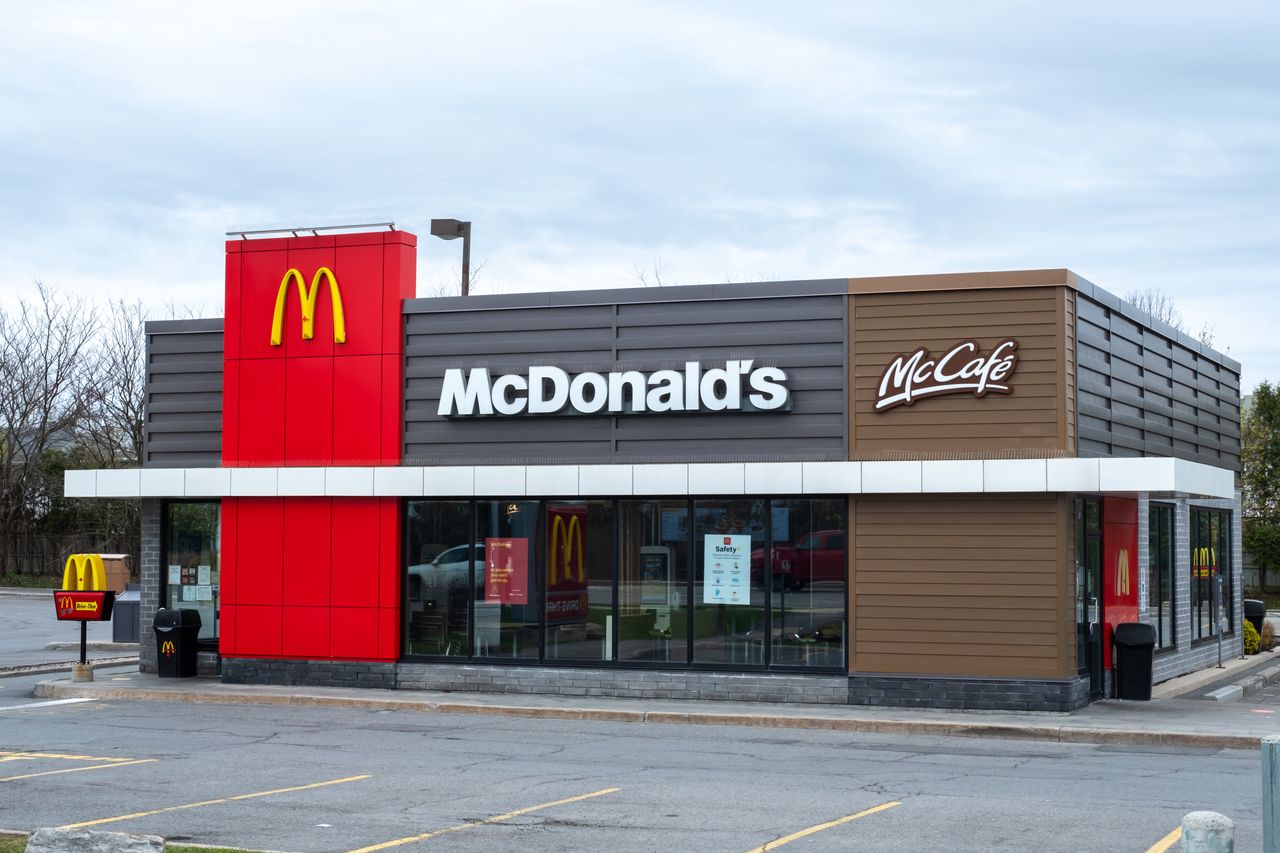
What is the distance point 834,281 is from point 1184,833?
13599 millimetres

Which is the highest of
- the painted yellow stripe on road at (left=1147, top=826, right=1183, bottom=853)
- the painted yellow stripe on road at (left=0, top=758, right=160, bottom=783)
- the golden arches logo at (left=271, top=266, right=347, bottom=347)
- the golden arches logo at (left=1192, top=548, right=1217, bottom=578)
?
the golden arches logo at (left=271, top=266, right=347, bottom=347)

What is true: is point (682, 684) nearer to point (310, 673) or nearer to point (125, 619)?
point (310, 673)

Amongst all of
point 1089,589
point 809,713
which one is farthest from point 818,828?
point 1089,589

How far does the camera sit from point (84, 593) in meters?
23.9

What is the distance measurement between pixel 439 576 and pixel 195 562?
189 inches

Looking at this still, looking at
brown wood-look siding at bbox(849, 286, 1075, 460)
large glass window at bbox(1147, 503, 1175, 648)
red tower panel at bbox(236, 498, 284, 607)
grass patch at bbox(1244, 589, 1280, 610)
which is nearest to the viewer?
brown wood-look siding at bbox(849, 286, 1075, 460)

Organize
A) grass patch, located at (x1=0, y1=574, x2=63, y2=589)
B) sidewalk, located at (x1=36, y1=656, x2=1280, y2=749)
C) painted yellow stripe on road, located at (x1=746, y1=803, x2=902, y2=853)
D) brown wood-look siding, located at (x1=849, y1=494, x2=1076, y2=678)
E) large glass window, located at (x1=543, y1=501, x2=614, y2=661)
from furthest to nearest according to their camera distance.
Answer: grass patch, located at (x1=0, y1=574, x2=63, y2=589)
large glass window, located at (x1=543, y1=501, x2=614, y2=661)
brown wood-look siding, located at (x1=849, y1=494, x2=1076, y2=678)
sidewalk, located at (x1=36, y1=656, x2=1280, y2=749)
painted yellow stripe on road, located at (x1=746, y1=803, x2=902, y2=853)

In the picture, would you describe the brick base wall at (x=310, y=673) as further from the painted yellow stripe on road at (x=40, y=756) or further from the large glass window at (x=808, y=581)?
the painted yellow stripe on road at (x=40, y=756)

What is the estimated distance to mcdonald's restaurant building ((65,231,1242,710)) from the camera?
19344mm

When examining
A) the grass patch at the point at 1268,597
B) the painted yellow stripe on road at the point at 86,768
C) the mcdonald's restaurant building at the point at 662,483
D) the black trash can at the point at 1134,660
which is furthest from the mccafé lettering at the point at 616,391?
the grass patch at the point at 1268,597

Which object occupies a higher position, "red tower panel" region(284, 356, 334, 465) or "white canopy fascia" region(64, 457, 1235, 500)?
"red tower panel" region(284, 356, 334, 465)

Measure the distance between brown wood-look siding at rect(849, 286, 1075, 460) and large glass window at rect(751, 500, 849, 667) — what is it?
103cm

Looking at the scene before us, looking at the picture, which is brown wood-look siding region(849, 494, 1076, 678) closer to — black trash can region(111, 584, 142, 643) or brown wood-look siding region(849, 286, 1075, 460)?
brown wood-look siding region(849, 286, 1075, 460)

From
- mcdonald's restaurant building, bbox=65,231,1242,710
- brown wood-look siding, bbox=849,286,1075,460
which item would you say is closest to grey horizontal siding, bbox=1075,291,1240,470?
mcdonald's restaurant building, bbox=65,231,1242,710
